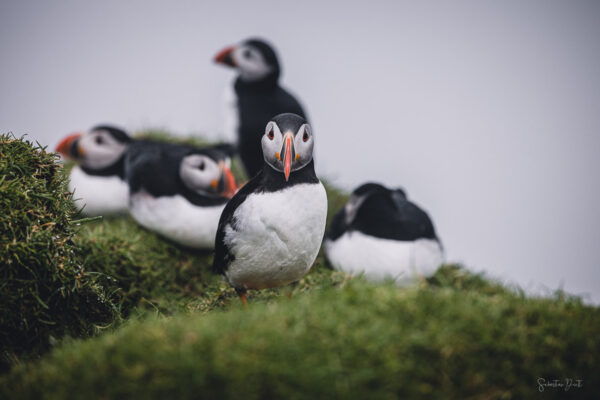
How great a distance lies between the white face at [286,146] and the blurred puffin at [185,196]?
189 cm

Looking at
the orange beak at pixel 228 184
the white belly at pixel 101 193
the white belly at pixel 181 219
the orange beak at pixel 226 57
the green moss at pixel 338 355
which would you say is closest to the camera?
the green moss at pixel 338 355

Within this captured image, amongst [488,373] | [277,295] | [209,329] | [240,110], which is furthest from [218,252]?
[240,110]

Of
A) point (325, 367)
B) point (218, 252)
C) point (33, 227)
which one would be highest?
point (33, 227)

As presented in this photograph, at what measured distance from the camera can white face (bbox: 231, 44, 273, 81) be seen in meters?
5.73

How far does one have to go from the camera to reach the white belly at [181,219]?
448 centimetres

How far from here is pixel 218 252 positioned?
3.00m

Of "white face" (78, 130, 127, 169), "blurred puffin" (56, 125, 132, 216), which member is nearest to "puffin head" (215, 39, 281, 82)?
"blurred puffin" (56, 125, 132, 216)

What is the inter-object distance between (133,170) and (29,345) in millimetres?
2193

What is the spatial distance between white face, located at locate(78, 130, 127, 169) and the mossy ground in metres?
3.23

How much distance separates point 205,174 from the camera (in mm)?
4555

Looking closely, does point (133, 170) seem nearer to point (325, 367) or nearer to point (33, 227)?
point (33, 227)

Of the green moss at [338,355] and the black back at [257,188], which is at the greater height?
the black back at [257,188]

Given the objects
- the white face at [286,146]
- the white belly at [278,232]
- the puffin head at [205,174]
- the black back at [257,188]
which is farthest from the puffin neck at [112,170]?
the white face at [286,146]

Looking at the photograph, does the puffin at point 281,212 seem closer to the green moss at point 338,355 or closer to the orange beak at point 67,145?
the green moss at point 338,355
